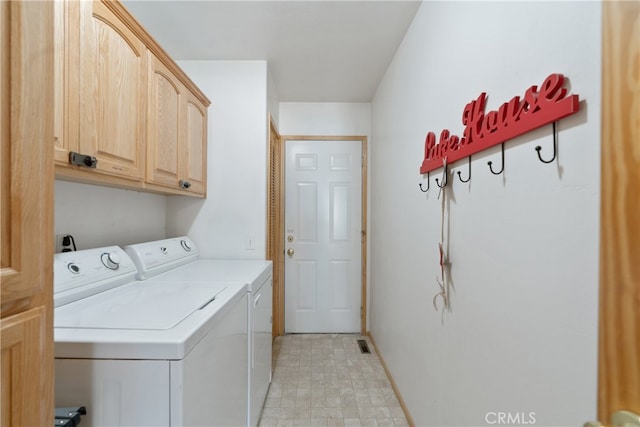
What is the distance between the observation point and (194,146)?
198cm

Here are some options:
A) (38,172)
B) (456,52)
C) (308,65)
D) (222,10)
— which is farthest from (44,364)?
(308,65)

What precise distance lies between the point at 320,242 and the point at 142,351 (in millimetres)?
2348

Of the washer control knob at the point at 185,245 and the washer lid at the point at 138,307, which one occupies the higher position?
the washer control knob at the point at 185,245

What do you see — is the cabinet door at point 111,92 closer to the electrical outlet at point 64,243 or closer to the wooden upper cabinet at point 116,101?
the wooden upper cabinet at point 116,101

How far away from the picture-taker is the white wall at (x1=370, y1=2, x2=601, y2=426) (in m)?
0.63

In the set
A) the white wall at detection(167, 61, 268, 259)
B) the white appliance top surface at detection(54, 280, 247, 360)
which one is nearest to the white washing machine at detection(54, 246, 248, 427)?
the white appliance top surface at detection(54, 280, 247, 360)

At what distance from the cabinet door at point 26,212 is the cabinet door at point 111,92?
65 centimetres

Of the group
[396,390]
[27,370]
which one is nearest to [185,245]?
[27,370]

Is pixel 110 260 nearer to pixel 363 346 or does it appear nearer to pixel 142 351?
pixel 142 351

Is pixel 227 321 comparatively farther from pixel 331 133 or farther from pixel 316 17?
pixel 331 133

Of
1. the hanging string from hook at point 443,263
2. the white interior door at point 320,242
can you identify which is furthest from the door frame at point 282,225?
the hanging string from hook at point 443,263

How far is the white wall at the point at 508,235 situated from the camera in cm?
63

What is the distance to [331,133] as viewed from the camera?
9.98 feet

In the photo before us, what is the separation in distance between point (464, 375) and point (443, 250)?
0.50m
